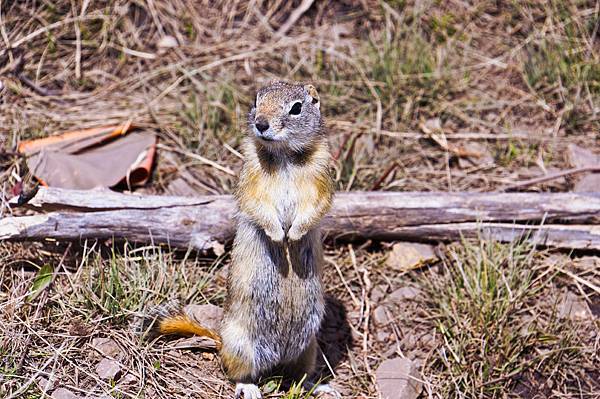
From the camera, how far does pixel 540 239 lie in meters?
5.17

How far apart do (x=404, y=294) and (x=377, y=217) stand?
1.77 feet

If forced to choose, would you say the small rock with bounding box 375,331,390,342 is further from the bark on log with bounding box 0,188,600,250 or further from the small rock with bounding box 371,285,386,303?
the bark on log with bounding box 0,188,600,250

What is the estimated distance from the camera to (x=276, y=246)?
13.7ft

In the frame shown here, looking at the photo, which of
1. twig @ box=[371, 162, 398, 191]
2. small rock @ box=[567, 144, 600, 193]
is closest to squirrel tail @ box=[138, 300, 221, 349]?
twig @ box=[371, 162, 398, 191]

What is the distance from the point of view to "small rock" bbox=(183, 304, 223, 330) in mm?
4555

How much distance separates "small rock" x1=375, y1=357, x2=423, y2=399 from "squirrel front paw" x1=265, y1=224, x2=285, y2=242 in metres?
1.12

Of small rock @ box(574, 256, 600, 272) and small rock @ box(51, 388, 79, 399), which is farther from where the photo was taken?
small rock @ box(574, 256, 600, 272)

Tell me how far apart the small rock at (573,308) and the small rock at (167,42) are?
377cm

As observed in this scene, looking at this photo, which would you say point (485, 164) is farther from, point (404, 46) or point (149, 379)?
point (149, 379)

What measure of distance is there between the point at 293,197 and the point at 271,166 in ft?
0.64

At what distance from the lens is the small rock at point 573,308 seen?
501 centimetres

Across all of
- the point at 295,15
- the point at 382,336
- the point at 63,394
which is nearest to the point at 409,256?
the point at 382,336

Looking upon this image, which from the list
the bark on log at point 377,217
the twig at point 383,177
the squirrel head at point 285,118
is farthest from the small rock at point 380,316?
the squirrel head at point 285,118

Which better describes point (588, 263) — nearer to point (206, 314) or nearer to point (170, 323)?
point (206, 314)
